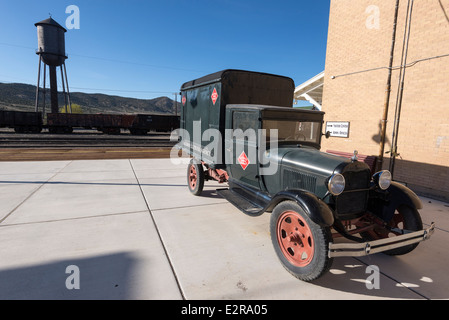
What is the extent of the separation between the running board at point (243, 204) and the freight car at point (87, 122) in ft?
82.0

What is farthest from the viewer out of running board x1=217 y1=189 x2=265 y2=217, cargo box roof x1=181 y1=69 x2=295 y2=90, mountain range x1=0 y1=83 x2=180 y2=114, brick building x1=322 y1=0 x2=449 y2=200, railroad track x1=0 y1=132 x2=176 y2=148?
mountain range x1=0 y1=83 x2=180 y2=114

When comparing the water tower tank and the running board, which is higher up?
the water tower tank

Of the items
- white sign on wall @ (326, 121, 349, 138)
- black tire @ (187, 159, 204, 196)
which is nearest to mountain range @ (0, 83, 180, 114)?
white sign on wall @ (326, 121, 349, 138)

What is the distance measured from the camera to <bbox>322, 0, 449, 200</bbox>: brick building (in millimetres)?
6100

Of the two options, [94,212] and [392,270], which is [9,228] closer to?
[94,212]

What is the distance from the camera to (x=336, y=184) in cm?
275

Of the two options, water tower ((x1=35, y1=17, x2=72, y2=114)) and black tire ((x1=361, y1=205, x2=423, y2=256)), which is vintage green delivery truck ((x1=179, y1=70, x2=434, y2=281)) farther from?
water tower ((x1=35, y1=17, x2=72, y2=114))

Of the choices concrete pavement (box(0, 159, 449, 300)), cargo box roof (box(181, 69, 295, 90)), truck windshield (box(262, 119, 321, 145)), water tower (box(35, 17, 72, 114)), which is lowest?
concrete pavement (box(0, 159, 449, 300))

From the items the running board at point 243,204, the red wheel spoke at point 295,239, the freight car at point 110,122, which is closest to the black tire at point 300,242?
the red wheel spoke at point 295,239

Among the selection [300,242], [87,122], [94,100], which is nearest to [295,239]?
[300,242]

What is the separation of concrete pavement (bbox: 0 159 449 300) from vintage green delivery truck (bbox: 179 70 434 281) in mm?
328

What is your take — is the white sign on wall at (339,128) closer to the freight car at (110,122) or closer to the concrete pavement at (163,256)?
the concrete pavement at (163,256)

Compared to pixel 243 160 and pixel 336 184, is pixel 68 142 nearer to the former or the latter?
pixel 243 160
